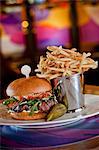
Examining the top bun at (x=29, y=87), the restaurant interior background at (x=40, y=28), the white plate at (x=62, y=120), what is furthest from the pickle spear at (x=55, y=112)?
the restaurant interior background at (x=40, y=28)

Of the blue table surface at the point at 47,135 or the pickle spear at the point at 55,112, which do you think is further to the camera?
the pickle spear at the point at 55,112

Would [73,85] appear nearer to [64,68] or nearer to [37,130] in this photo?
[64,68]

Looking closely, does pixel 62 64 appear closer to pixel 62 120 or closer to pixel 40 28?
pixel 62 120

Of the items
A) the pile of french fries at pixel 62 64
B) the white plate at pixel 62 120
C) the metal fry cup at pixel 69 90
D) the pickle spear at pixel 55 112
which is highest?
the pile of french fries at pixel 62 64

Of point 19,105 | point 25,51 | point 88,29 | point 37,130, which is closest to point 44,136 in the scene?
point 37,130

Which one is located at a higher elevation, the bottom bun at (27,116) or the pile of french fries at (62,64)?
the pile of french fries at (62,64)

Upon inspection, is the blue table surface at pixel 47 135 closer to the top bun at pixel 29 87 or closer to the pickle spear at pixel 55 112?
the pickle spear at pixel 55 112

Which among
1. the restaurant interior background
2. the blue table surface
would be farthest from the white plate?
the restaurant interior background
